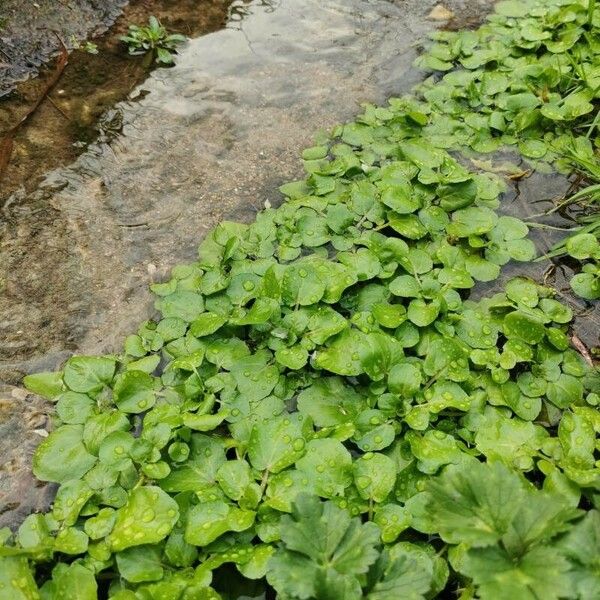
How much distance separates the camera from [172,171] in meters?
3.45

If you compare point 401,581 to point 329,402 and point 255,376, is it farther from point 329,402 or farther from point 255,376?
point 255,376

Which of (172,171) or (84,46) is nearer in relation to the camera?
(172,171)

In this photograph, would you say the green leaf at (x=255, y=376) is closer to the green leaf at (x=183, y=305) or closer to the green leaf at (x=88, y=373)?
the green leaf at (x=183, y=305)

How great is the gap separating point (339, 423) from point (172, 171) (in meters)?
1.95

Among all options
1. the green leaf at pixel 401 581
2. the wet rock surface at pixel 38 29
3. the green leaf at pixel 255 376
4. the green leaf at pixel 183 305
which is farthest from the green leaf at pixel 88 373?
the wet rock surface at pixel 38 29

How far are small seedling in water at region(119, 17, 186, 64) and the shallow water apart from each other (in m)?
0.12

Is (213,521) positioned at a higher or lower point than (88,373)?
lower

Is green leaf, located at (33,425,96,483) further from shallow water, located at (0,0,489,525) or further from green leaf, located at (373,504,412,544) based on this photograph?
green leaf, located at (373,504,412,544)

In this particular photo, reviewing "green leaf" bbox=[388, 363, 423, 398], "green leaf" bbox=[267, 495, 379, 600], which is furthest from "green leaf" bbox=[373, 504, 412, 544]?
"green leaf" bbox=[388, 363, 423, 398]

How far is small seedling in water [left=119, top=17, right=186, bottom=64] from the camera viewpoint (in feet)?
13.5

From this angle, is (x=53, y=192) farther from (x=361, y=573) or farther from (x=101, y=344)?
(x=361, y=573)

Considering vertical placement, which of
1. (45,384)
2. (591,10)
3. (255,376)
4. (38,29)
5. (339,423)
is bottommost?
(339,423)

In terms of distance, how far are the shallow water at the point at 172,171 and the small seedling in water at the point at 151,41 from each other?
12cm

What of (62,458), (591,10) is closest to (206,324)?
(62,458)
